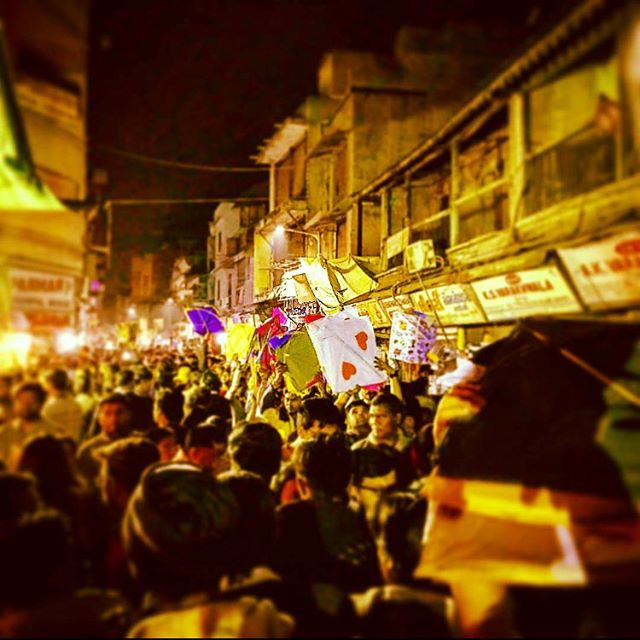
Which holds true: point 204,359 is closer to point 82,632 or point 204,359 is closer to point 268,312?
point 268,312

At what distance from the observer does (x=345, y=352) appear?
7.55m

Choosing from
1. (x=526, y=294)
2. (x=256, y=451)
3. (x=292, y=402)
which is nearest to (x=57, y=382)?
(x=256, y=451)

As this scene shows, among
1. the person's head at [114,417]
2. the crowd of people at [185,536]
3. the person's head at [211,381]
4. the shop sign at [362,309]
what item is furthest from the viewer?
the shop sign at [362,309]

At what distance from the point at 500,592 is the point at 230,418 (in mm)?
6936

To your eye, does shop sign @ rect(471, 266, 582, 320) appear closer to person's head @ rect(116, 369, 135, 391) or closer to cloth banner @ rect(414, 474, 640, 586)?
cloth banner @ rect(414, 474, 640, 586)

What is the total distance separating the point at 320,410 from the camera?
709 centimetres

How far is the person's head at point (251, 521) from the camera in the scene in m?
3.15

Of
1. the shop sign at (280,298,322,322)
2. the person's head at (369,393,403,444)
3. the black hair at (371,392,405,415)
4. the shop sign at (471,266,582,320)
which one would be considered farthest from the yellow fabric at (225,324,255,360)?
the person's head at (369,393,403,444)

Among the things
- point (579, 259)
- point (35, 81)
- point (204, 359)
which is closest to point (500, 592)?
point (579, 259)

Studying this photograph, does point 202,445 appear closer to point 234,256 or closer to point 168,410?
point 168,410

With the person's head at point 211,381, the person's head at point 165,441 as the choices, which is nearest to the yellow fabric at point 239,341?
the person's head at point 211,381

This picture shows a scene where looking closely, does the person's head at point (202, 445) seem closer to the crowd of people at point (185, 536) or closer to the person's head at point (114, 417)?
the crowd of people at point (185, 536)

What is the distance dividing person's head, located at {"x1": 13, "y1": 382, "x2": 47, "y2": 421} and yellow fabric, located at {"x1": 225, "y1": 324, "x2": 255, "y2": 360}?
330 inches

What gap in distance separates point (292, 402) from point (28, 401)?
6690mm
